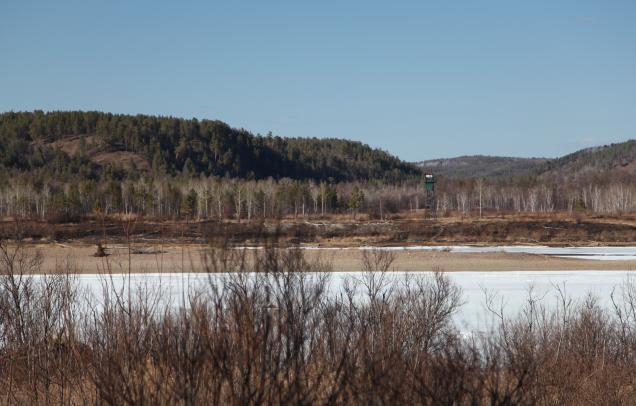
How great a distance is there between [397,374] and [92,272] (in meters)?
36.4

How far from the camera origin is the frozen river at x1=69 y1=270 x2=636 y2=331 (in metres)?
25.4

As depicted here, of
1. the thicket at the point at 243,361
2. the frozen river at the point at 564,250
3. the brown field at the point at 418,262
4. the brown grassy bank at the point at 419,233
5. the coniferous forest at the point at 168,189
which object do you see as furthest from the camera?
the coniferous forest at the point at 168,189

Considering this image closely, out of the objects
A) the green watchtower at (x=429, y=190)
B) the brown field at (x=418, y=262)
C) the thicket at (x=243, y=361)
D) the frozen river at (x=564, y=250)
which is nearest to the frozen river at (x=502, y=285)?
the brown field at (x=418, y=262)

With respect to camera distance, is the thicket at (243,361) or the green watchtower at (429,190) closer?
the thicket at (243,361)

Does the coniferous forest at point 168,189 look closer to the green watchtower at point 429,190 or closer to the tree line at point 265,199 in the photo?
the tree line at point 265,199

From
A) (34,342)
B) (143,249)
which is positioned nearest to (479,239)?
(143,249)

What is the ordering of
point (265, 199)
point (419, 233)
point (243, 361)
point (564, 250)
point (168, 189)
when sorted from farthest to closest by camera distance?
point (168, 189), point (265, 199), point (419, 233), point (564, 250), point (243, 361)

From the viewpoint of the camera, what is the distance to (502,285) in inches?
→ 1355

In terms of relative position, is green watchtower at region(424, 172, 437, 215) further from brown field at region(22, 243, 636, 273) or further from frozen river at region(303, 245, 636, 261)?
brown field at region(22, 243, 636, 273)

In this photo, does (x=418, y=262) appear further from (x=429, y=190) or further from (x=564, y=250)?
(x=429, y=190)

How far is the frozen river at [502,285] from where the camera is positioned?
2539cm

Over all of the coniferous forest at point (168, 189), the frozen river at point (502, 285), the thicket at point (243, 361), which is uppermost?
the coniferous forest at point (168, 189)

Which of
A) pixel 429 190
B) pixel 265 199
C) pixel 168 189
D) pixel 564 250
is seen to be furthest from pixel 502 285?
pixel 429 190

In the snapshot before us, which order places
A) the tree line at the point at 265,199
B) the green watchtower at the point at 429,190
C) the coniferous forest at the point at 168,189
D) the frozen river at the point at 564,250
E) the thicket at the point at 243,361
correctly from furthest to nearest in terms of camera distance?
the green watchtower at the point at 429,190 < the coniferous forest at the point at 168,189 < the tree line at the point at 265,199 < the frozen river at the point at 564,250 < the thicket at the point at 243,361
